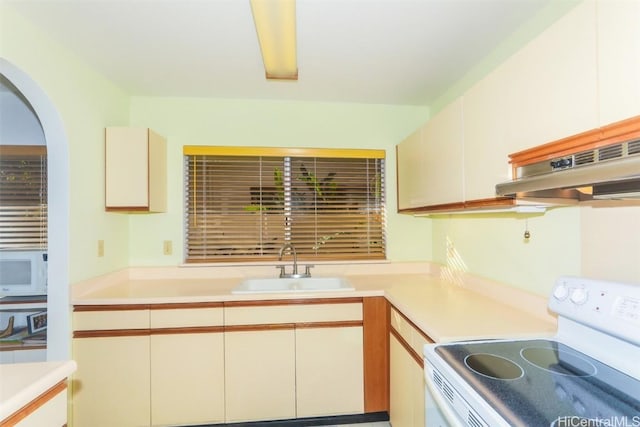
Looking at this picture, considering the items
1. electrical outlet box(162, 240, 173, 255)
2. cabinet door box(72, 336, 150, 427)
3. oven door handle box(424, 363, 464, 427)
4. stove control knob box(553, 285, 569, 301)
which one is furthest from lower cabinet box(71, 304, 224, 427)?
stove control knob box(553, 285, 569, 301)

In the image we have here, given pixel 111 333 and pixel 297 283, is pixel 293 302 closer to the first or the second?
pixel 297 283

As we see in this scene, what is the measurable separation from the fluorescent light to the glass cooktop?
1.52 metres

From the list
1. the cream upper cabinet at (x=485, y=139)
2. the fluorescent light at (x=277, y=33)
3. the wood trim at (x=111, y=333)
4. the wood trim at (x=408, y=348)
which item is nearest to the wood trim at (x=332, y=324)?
the wood trim at (x=408, y=348)

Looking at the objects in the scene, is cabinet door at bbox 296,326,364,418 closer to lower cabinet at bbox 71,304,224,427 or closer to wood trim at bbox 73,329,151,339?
lower cabinet at bbox 71,304,224,427

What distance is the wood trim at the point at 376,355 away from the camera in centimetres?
207

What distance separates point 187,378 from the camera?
1.96 metres

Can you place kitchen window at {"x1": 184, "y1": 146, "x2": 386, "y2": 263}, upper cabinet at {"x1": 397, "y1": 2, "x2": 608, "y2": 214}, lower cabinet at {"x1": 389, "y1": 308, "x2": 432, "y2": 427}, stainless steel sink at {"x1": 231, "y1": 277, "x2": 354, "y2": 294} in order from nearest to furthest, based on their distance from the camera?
1. upper cabinet at {"x1": 397, "y1": 2, "x2": 608, "y2": 214}
2. lower cabinet at {"x1": 389, "y1": 308, "x2": 432, "y2": 427}
3. stainless steel sink at {"x1": 231, "y1": 277, "x2": 354, "y2": 294}
4. kitchen window at {"x1": 184, "y1": 146, "x2": 386, "y2": 263}

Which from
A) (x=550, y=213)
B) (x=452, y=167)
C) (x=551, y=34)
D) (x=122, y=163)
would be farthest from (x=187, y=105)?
(x=550, y=213)

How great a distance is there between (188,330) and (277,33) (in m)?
1.79

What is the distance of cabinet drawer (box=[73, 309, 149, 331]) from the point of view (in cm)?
190

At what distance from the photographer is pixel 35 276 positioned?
7.67 feet

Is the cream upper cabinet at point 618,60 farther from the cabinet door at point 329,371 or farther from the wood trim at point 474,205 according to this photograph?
the cabinet door at point 329,371

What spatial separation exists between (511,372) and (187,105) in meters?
2.75

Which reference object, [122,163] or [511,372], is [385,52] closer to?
[511,372]
